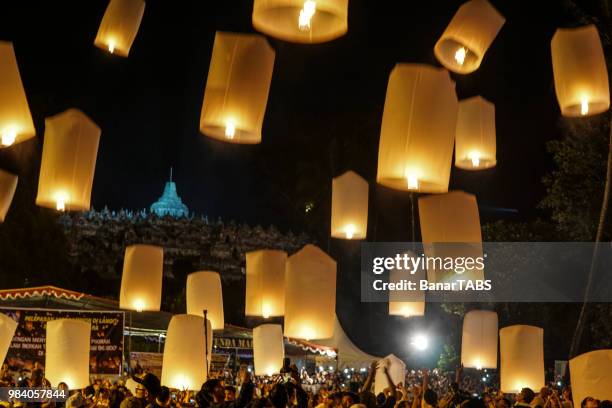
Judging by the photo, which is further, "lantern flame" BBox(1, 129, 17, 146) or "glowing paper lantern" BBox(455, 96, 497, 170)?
"glowing paper lantern" BBox(455, 96, 497, 170)

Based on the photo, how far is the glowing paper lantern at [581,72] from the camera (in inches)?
296

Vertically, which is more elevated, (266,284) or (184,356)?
(266,284)

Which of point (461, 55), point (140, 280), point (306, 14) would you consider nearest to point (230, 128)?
point (306, 14)

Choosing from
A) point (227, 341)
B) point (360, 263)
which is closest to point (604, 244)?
point (227, 341)

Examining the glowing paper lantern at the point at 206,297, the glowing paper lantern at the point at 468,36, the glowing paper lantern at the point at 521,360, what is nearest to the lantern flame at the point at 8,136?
the glowing paper lantern at the point at 468,36

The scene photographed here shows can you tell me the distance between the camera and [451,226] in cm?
880

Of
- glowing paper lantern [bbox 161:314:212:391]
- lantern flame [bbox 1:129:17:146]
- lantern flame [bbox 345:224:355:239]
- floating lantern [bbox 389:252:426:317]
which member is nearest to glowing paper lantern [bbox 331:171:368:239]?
lantern flame [bbox 345:224:355:239]

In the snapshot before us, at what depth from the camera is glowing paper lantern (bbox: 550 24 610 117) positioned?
7520 mm

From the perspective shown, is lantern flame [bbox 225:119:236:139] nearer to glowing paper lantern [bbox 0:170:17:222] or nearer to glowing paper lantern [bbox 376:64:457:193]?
glowing paper lantern [bbox 376:64:457:193]

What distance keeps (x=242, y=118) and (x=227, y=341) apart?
37.4 feet

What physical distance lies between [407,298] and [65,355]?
221 inches

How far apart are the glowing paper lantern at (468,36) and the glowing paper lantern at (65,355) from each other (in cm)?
539

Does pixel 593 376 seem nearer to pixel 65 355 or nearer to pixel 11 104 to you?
pixel 11 104

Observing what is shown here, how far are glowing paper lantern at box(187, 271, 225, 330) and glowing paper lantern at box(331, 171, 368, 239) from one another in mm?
2750
